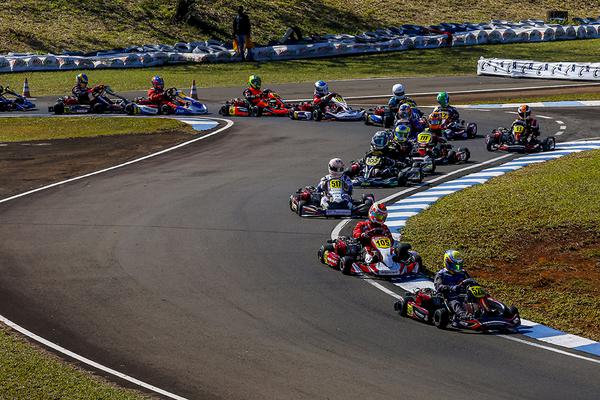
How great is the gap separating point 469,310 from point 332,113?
24.6 m

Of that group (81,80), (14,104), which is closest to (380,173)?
(81,80)

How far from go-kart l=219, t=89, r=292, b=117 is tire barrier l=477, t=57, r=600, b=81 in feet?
57.1

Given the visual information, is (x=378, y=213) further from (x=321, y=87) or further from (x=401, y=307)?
(x=321, y=87)

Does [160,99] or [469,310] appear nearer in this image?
[469,310]

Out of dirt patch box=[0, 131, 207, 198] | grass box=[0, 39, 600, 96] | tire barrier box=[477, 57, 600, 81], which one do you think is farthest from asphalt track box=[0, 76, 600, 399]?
tire barrier box=[477, 57, 600, 81]

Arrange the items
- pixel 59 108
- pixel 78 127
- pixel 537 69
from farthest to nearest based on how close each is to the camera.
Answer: pixel 537 69 < pixel 59 108 < pixel 78 127

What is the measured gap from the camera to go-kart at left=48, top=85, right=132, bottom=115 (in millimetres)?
45188

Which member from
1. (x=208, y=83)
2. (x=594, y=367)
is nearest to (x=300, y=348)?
(x=594, y=367)

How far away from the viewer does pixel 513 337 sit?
57.8 ft

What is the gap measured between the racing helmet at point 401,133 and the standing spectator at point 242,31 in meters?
29.4

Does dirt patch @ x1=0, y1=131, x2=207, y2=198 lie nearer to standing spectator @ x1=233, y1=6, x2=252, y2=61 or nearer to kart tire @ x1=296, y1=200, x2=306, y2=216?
kart tire @ x1=296, y1=200, x2=306, y2=216

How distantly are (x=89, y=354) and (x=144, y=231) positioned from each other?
8.26 meters

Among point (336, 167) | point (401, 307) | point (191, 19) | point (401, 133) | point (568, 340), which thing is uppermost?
point (191, 19)

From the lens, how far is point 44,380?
50.3 ft
